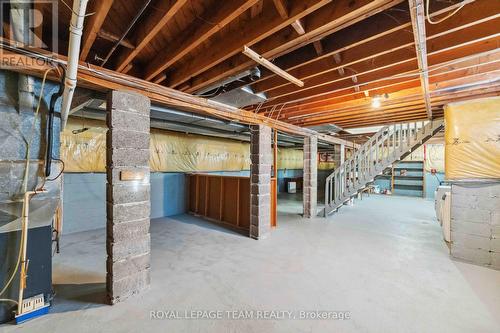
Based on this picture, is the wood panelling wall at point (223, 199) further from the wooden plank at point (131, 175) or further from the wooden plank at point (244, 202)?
the wooden plank at point (131, 175)

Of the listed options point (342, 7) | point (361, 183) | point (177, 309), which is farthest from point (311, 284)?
point (361, 183)

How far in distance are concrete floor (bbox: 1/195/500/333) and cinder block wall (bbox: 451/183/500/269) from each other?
0.70ft

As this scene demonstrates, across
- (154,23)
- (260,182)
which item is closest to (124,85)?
(154,23)

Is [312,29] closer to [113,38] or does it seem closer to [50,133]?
[113,38]

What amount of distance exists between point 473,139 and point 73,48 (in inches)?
176

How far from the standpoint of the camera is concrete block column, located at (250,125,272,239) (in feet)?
12.5

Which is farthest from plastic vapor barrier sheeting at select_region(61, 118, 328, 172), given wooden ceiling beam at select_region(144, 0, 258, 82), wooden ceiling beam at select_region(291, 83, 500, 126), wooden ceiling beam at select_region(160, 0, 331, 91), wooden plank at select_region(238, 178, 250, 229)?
wooden ceiling beam at select_region(291, 83, 500, 126)

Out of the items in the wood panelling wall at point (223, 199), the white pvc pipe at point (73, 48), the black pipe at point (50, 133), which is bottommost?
the wood panelling wall at point (223, 199)

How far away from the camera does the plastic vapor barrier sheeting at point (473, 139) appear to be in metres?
2.79

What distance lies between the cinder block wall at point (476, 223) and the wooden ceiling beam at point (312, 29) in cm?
310

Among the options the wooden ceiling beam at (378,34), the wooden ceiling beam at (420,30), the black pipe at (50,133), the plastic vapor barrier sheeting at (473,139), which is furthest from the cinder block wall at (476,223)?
the black pipe at (50,133)

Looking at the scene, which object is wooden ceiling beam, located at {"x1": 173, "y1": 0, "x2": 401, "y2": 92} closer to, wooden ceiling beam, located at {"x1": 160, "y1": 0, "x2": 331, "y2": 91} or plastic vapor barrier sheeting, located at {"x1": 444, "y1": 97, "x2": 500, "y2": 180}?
wooden ceiling beam, located at {"x1": 160, "y1": 0, "x2": 331, "y2": 91}

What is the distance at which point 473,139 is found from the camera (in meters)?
2.90

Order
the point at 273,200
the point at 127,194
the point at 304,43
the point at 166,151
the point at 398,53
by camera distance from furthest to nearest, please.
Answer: the point at 166,151 → the point at 273,200 → the point at 127,194 → the point at 398,53 → the point at 304,43
